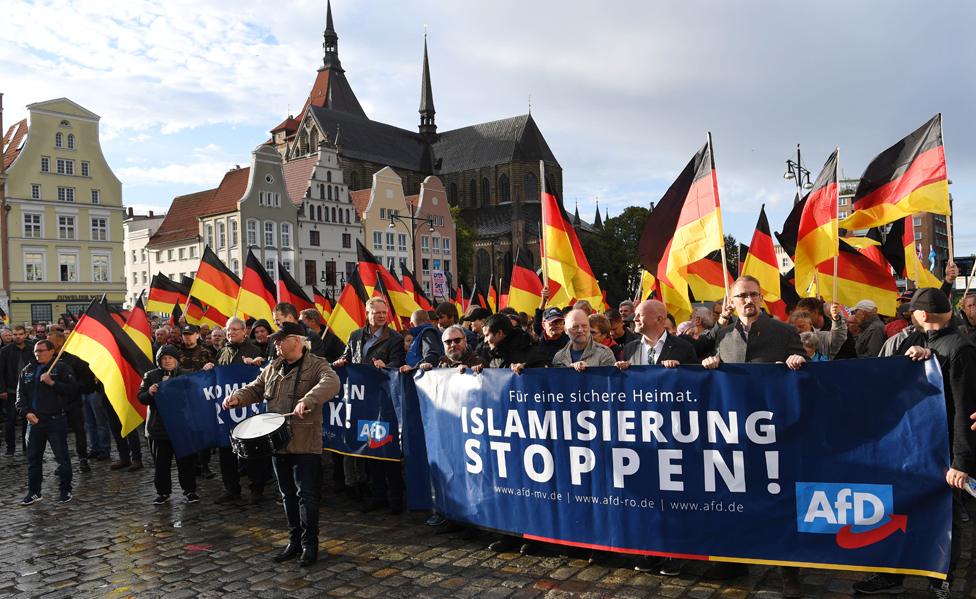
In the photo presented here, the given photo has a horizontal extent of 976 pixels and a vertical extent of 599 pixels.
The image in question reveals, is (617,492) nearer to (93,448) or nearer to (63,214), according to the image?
(93,448)

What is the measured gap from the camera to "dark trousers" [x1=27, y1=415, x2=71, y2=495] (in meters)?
8.79

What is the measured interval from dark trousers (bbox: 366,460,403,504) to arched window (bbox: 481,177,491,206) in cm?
9520

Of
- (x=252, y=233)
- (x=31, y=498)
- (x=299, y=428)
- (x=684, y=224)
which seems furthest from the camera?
(x=252, y=233)

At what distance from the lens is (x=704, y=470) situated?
5137 millimetres

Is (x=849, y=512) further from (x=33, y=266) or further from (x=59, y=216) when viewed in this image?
(x=59, y=216)

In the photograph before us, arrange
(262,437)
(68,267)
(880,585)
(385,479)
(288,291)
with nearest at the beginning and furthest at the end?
(880,585) → (262,437) → (385,479) → (288,291) → (68,267)

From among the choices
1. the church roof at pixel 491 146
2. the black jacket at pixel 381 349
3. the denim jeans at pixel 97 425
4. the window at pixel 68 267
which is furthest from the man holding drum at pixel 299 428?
the church roof at pixel 491 146

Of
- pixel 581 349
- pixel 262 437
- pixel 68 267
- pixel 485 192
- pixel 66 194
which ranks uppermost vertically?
pixel 485 192

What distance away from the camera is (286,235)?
2527 inches

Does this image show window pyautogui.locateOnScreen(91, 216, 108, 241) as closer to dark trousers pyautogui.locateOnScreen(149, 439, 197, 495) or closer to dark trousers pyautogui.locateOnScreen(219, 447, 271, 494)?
dark trousers pyautogui.locateOnScreen(149, 439, 197, 495)

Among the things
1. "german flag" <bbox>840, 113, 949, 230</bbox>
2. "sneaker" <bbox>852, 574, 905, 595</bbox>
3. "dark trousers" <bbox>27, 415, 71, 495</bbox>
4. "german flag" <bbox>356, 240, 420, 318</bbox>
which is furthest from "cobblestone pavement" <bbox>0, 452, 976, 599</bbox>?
"german flag" <bbox>356, 240, 420, 318</bbox>

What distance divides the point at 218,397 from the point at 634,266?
7562cm

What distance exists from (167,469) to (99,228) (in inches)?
2149

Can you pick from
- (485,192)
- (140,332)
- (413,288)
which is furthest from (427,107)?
(140,332)
